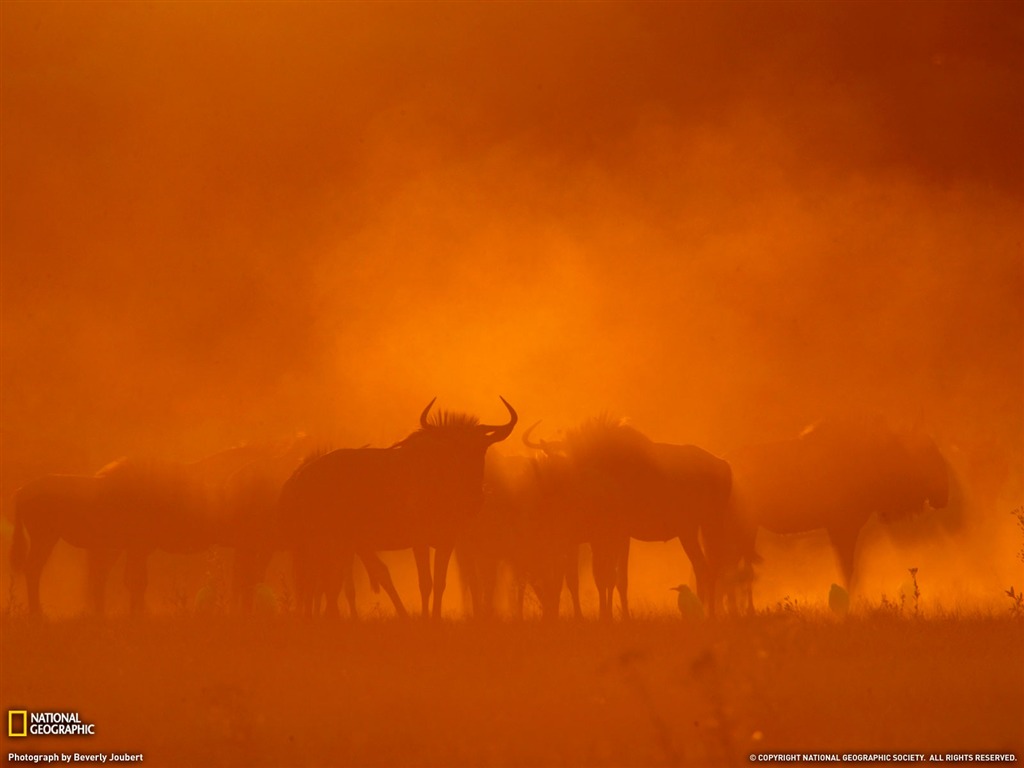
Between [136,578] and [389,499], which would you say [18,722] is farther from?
[136,578]

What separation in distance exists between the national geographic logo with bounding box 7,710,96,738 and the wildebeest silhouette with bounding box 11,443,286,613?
6045mm

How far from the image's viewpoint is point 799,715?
21.3 feet

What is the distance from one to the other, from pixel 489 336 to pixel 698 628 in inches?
450

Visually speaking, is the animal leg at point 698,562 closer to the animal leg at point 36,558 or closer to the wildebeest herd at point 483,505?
the wildebeest herd at point 483,505

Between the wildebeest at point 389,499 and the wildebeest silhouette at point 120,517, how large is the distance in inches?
111

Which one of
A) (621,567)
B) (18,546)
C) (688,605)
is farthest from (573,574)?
(18,546)

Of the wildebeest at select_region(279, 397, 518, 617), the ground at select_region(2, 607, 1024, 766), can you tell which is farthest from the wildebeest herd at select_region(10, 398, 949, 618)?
the ground at select_region(2, 607, 1024, 766)

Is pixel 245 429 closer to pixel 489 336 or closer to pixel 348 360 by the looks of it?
pixel 348 360

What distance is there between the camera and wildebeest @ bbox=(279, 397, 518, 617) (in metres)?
10.7

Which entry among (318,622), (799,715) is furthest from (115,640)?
(799,715)

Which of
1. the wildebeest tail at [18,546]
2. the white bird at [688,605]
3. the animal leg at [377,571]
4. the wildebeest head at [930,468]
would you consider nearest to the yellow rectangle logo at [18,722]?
the animal leg at [377,571]

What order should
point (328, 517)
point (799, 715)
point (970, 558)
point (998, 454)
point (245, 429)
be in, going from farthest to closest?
point (245, 429) < point (998, 454) < point (970, 558) < point (328, 517) < point (799, 715)

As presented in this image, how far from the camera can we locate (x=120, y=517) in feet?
43.6

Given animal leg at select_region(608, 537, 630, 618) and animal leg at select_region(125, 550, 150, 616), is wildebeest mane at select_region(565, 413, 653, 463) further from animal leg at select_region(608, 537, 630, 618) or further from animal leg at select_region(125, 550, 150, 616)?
animal leg at select_region(125, 550, 150, 616)
